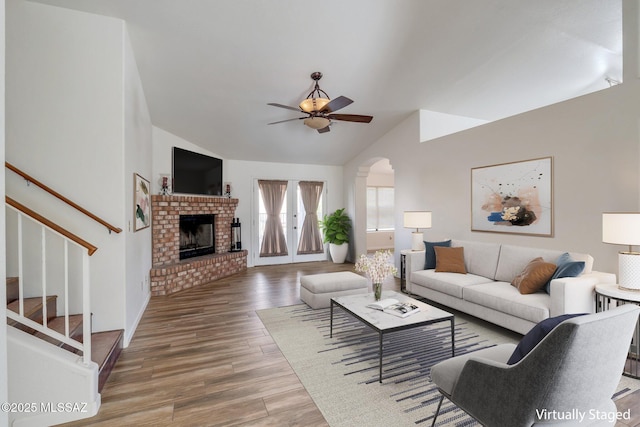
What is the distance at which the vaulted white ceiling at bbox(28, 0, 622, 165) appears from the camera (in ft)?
10.2

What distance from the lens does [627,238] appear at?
2.46m

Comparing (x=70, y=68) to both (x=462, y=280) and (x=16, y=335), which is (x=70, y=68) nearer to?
(x=16, y=335)

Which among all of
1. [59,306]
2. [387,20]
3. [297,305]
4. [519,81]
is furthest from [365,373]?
[519,81]

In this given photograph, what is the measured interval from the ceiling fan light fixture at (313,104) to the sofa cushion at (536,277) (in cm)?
299

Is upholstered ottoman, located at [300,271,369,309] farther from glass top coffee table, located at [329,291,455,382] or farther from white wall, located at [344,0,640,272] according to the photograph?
white wall, located at [344,0,640,272]

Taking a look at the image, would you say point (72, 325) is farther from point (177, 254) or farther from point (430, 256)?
point (430, 256)

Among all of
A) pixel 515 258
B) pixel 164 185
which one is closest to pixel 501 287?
pixel 515 258

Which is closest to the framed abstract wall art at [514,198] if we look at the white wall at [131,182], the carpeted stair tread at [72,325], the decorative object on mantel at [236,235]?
the white wall at [131,182]

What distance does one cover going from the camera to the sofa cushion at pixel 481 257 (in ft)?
12.7

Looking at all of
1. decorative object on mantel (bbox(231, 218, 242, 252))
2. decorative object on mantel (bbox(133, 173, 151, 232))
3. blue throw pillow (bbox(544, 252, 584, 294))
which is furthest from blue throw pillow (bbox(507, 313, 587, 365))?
decorative object on mantel (bbox(231, 218, 242, 252))

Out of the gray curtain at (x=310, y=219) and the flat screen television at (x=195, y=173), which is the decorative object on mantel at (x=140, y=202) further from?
the gray curtain at (x=310, y=219)

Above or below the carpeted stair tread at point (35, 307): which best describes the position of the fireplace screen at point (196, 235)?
above

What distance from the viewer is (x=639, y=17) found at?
2828mm

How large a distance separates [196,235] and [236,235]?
3.15ft
